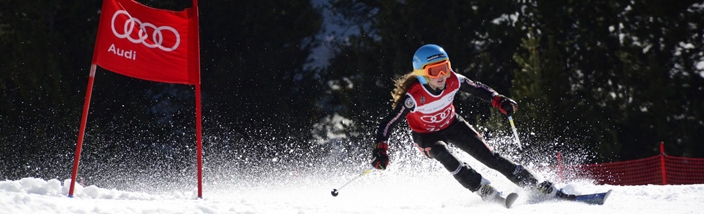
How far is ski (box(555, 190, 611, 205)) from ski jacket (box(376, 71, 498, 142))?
1.24 meters

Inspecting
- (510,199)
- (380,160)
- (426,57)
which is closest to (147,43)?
(380,160)

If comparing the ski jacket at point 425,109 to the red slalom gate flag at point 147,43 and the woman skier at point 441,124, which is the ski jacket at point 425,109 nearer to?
the woman skier at point 441,124

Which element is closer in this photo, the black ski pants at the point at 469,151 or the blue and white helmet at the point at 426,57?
the black ski pants at the point at 469,151

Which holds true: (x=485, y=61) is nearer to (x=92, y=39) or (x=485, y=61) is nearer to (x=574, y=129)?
(x=574, y=129)

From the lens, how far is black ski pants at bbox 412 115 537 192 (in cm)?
648

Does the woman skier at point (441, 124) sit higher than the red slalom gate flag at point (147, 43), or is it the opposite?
the red slalom gate flag at point (147, 43)

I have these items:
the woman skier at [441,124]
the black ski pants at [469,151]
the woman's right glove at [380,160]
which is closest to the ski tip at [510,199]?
the woman skier at [441,124]

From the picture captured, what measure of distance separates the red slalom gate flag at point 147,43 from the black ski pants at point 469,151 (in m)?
2.11

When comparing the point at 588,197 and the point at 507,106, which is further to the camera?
the point at 507,106

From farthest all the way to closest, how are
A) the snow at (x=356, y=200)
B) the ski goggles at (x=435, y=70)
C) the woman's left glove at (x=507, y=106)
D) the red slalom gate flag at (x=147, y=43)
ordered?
the woman's left glove at (x=507, y=106) → the ski goggles at (x=435, y=70) → the red slalom gate flag at (x=147, y=43) → the snow at (x=356, y=200)

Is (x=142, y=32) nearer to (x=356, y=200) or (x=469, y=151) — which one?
(x=356, y=200)

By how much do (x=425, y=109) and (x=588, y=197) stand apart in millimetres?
1585

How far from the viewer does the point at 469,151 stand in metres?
6.98

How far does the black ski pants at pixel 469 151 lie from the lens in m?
6.48
